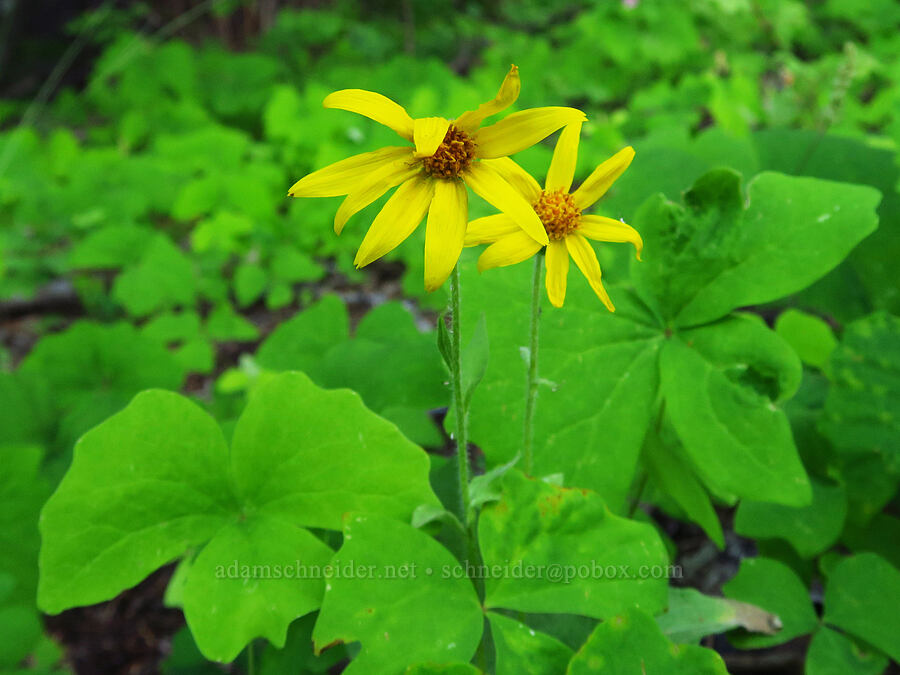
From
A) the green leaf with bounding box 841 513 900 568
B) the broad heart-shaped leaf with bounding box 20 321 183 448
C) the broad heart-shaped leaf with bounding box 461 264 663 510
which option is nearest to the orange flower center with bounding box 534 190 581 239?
the broad heart-shaped leaf with bounding box 461 264 663 510

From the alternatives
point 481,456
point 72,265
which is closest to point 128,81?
point 72,265

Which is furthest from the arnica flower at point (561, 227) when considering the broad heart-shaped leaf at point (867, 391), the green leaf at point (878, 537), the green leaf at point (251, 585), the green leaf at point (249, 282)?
the green leaf at point (249, 282)

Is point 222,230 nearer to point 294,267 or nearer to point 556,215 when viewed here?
point 294,267

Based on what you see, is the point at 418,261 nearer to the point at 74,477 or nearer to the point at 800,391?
the point at 800,391

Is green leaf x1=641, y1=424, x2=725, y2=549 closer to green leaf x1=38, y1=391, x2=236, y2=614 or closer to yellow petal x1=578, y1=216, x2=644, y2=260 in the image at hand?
yellow petal x1=578, y1=216, x2=644, y2=260

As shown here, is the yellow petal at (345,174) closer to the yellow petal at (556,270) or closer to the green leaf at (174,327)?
the yellow petal at (556,270)

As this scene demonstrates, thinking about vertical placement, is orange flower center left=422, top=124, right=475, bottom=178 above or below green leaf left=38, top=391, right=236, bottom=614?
above
